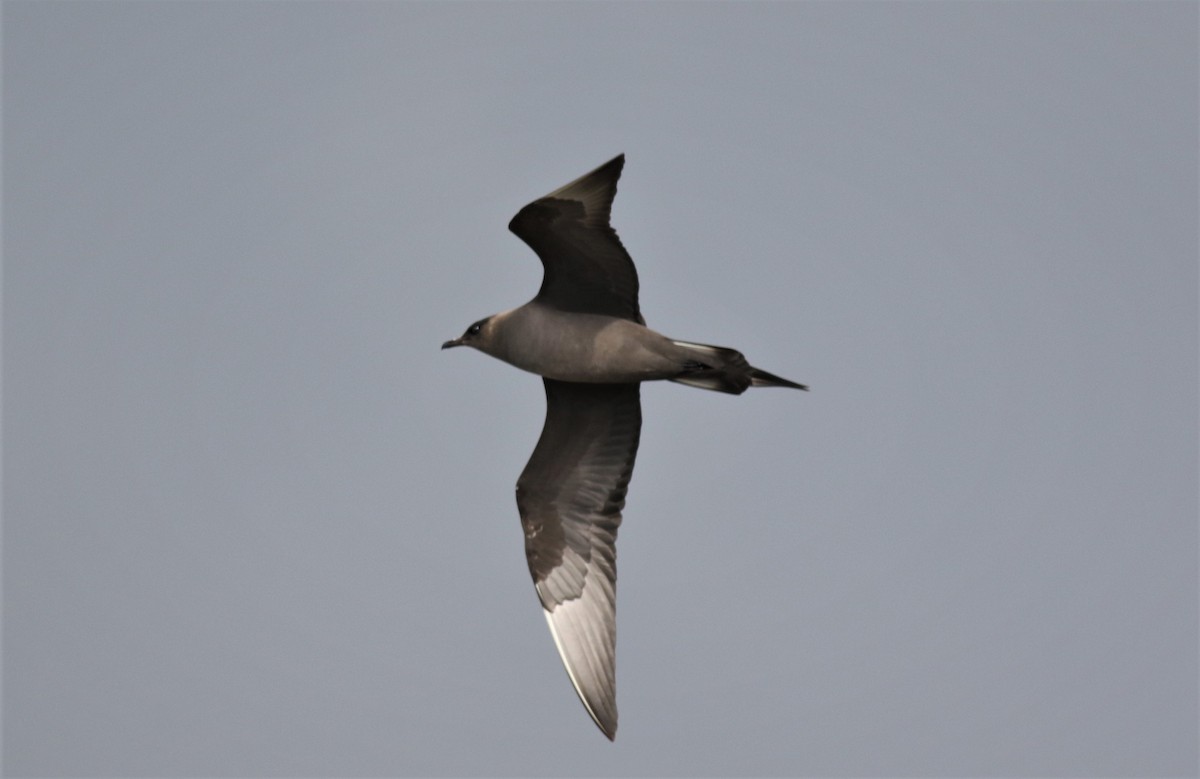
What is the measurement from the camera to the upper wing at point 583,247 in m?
11.7

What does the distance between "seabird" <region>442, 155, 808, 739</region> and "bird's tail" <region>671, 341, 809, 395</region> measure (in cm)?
1

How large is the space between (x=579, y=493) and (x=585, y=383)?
1.07 meters

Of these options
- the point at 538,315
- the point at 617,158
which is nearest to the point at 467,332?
the point at 538,315

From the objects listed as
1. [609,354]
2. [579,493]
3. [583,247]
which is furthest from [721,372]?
[579,493]

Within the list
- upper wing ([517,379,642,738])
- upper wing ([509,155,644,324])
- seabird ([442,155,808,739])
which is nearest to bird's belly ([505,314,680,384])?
seabird ([442,155,808,739])

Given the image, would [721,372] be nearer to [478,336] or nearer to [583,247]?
[583,247]

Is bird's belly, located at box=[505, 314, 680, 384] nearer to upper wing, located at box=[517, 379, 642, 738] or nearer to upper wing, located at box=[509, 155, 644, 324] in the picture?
upper wing, located at box=[509, 155, 644, 324]

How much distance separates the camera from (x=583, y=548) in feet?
44.9

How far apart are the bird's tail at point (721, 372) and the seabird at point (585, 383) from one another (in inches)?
0.4

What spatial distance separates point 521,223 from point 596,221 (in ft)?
2.13

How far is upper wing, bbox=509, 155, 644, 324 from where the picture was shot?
38.4ft

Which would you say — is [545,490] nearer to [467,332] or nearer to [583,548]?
[583,548]

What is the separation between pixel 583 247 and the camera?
12.2m

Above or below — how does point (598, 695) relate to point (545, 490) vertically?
below
